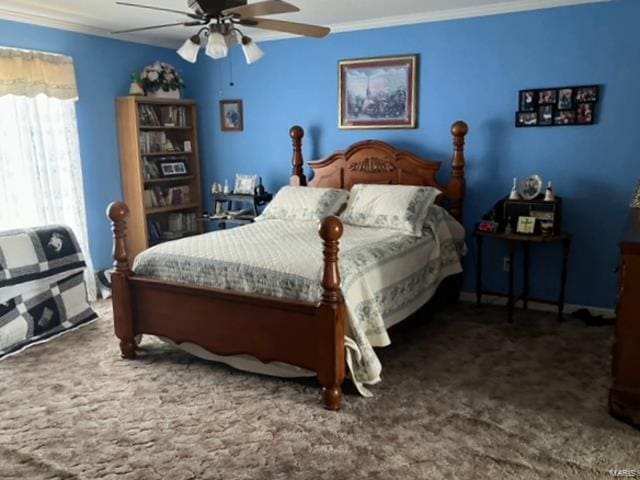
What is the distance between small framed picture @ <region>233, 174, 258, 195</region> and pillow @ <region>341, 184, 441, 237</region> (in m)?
1.25

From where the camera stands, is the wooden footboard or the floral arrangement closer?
the wooden footboard

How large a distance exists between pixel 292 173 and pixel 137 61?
5.86ft

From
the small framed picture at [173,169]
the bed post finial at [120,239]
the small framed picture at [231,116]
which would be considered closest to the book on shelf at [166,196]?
the small framed picture at [173,169]

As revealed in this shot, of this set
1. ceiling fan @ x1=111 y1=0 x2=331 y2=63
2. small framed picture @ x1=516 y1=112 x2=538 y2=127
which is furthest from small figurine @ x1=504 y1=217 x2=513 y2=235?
ceiling fan @ x1=111 y1=0 x2=331 y2=63

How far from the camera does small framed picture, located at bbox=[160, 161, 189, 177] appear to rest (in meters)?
5.21

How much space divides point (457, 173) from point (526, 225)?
0.70 metres

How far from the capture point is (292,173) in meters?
5.15

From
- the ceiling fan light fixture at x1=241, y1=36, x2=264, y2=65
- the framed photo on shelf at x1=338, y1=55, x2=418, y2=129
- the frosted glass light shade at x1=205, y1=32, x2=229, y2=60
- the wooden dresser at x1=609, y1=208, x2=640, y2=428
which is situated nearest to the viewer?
the wooden dresser at x1=609, y1=208, x2=640, y2=428

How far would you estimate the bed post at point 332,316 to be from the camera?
8.63 ft

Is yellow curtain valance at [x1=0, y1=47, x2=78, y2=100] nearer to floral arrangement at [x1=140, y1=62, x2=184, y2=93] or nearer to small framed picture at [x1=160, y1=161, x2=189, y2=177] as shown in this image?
floral arrangement at [x1=140, y1=62, x2=184, y2=93]

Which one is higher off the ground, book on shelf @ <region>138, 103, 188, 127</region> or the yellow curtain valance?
the yellow curtain valance

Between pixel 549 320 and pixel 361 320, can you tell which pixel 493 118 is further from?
pixel 361 320

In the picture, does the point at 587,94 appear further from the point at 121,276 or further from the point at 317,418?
the point at 121,276

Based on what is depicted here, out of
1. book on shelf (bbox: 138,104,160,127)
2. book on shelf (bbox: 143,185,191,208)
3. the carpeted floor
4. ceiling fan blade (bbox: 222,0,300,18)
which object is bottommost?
the carpeted floor
